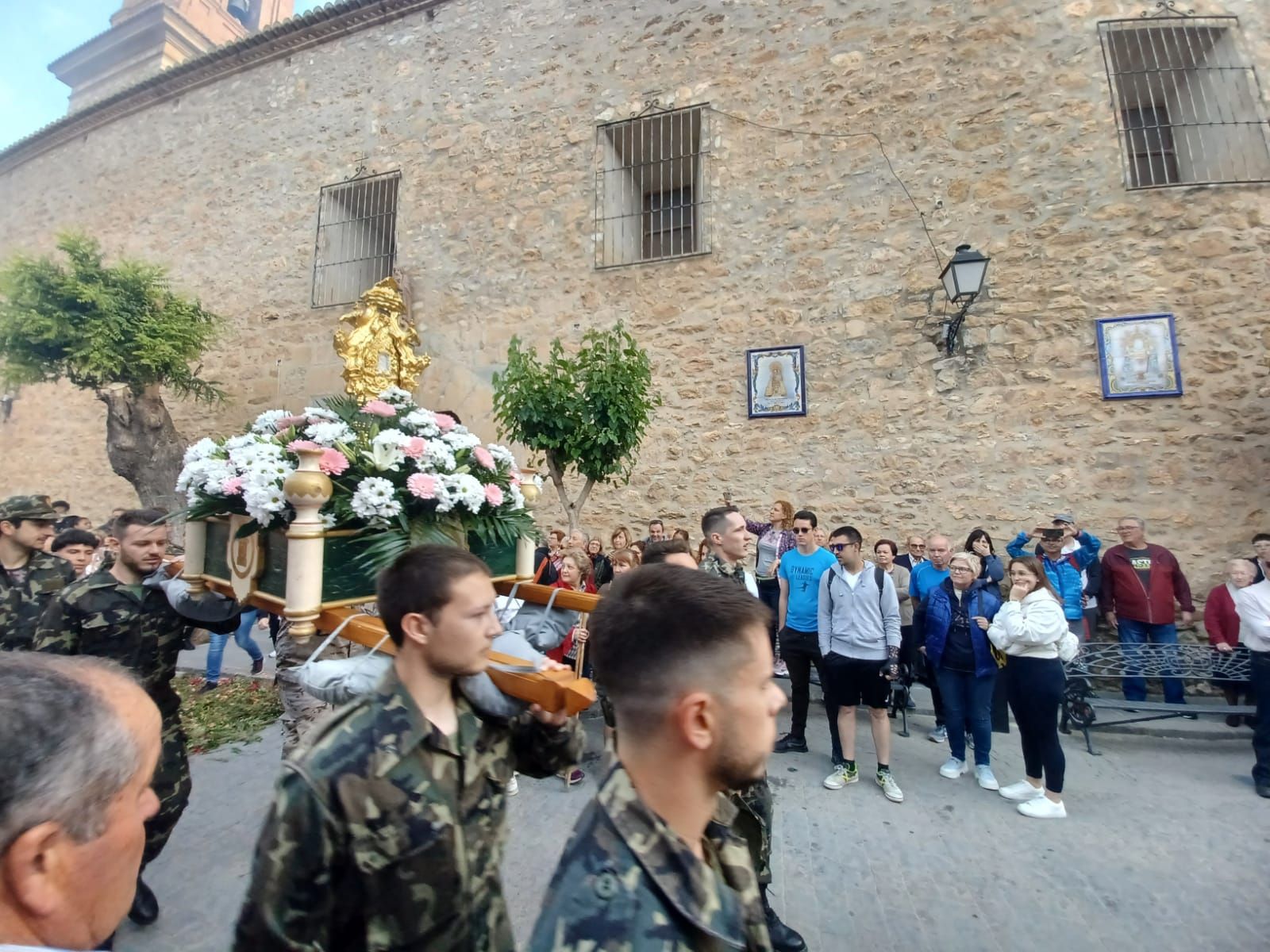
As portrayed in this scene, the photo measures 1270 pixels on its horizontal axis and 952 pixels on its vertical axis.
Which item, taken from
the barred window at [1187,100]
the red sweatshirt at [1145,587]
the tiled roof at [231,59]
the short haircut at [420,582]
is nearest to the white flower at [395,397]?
the short haircut at [420,582]

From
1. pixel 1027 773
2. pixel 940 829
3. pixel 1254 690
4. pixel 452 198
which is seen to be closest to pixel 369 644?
pixel 940 829

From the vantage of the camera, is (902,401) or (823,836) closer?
(823,836)

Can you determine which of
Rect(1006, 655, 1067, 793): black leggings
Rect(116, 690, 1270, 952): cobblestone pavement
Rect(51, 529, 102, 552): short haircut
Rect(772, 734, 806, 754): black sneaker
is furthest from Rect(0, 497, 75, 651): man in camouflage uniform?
Rect(1006, 655, 1067, 793): black leggings

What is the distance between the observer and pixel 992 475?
24.7 feet

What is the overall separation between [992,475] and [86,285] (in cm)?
1349

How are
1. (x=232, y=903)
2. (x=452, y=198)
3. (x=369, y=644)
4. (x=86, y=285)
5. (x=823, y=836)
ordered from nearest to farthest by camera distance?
Answer: (x=369, y=644)
(x=232, y=903)
(x=823, y=836)
(x=86, y=285)
(x=452, y=198)

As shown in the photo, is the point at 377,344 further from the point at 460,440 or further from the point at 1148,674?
the point at 1148,674

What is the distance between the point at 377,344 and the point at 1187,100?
1069 centimetres

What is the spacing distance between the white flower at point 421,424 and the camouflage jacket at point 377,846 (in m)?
1.10

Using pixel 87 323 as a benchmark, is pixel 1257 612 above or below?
below

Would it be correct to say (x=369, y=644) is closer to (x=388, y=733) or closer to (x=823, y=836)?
(x=388, y=733)

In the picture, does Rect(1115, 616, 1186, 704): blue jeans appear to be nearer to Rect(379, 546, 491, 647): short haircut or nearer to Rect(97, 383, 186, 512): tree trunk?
Rect(379, 546, 491, 647): short haircut

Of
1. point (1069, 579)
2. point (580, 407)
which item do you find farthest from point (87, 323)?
point (1069, 579)

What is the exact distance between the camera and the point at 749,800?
254 centimetres
